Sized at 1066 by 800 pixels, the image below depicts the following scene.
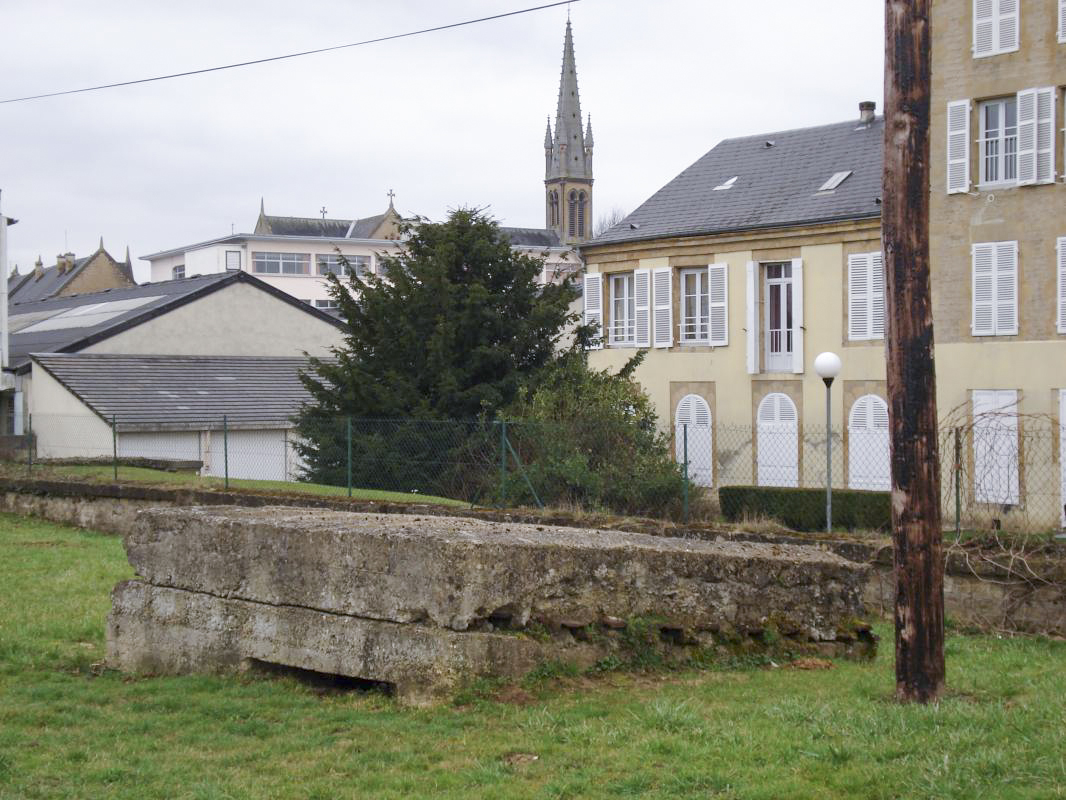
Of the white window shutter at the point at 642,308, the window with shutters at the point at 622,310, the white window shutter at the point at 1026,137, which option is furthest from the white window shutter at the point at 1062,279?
the window with shutters at the point at 622,310

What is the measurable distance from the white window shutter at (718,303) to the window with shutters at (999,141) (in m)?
6.74

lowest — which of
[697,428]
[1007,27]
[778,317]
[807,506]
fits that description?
[807,506]

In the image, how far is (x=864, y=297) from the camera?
91.4 feet

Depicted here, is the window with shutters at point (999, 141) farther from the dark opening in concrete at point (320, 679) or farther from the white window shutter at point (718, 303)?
the dark opening in concrete at point (320, 679)

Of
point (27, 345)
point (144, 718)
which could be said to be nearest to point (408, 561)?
point (144, 718)

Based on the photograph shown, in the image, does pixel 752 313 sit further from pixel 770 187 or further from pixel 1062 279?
pixel 1062 279

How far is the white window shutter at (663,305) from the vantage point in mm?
31312

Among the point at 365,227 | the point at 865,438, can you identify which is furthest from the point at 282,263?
the point at 865,438

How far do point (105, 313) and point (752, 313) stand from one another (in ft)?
69.7

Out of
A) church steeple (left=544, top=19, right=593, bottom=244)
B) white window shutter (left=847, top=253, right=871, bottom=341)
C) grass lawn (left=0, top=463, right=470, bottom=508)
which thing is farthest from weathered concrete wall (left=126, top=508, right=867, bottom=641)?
church steeple (left=544, top=19, right=593, bottom=244)

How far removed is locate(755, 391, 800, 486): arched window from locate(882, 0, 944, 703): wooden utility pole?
19.6 metres

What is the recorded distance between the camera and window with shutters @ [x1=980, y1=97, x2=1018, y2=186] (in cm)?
2538

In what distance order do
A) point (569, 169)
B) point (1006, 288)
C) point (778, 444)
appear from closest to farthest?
point (1006, 288), point (778, 444), point (569, 169)

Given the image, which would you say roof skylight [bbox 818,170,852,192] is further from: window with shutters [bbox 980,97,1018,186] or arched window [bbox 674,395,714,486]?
arched window [bbox 674,395,714,486]
